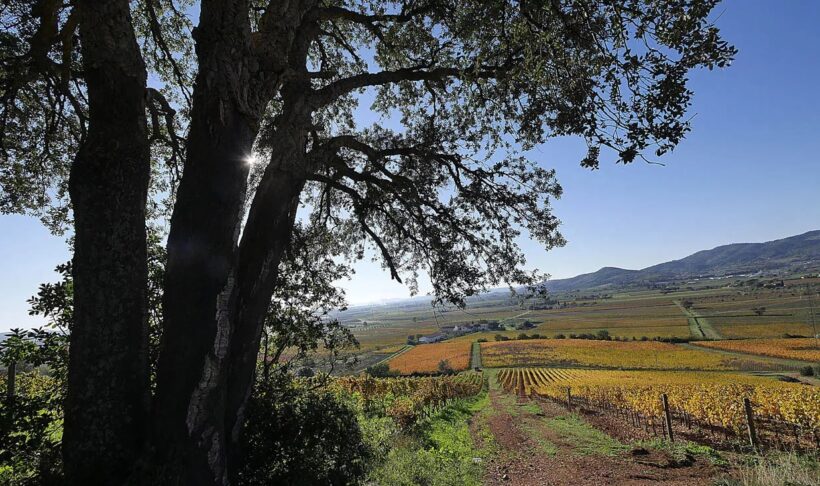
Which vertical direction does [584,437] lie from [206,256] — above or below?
below

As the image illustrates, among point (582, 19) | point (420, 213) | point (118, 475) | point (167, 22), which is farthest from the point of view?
point (167, 22)

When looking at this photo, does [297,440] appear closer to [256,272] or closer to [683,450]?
[256,272]

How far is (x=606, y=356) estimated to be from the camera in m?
72.9

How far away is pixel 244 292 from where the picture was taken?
15.1ft

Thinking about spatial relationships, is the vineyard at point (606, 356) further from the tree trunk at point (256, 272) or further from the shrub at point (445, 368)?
the tree trunk at point (256, 272)

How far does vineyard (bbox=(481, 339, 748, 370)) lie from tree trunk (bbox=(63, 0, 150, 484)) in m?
72.2

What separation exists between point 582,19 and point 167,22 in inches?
392

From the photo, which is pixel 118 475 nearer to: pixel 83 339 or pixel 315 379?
pixel 83 339

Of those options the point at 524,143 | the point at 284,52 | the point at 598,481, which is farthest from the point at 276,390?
the point at 598,481

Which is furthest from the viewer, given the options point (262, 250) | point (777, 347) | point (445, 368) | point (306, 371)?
point (777, 347)

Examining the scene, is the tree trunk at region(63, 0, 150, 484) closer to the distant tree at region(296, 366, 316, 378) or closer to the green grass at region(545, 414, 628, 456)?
the distant tree at region(296, 366, 316, 378)

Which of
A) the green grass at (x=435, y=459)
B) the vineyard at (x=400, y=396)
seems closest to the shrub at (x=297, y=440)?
the green grass at (x=435, y=459)

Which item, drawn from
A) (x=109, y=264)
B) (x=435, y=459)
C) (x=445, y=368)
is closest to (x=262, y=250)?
(x=109, y=264)

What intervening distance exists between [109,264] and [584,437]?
1578 cm
